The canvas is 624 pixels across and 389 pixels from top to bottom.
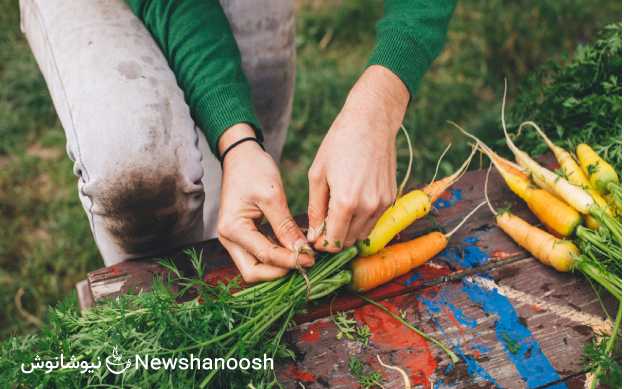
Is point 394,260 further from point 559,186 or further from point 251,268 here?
point 559,186

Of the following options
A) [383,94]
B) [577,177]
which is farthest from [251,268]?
[577,177]

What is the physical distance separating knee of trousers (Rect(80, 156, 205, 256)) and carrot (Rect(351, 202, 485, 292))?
612 millimetres

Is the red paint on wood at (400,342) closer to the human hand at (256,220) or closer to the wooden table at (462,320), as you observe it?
the wooden table at (462,320)

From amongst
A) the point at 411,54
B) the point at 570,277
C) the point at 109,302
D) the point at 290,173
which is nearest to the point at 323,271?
the point at 109,302

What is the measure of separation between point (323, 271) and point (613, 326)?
0.96 metres

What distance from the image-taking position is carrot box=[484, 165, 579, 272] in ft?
6.31

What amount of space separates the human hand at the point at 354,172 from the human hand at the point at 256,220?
0.27 feet

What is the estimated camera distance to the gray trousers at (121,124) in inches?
67.2

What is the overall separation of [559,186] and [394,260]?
0.72 meters

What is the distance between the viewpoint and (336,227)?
1.65 meters

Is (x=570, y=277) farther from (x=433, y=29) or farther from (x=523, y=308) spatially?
(x=433, y=29)

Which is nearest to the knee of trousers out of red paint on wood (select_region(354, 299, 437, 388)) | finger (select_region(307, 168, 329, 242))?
finger (select_region(307, 168, 329, 242))

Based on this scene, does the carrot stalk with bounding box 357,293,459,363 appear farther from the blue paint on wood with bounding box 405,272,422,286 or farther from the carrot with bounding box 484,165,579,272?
the carrot with bounding box 484,165,579,272

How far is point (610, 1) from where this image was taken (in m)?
4.30
